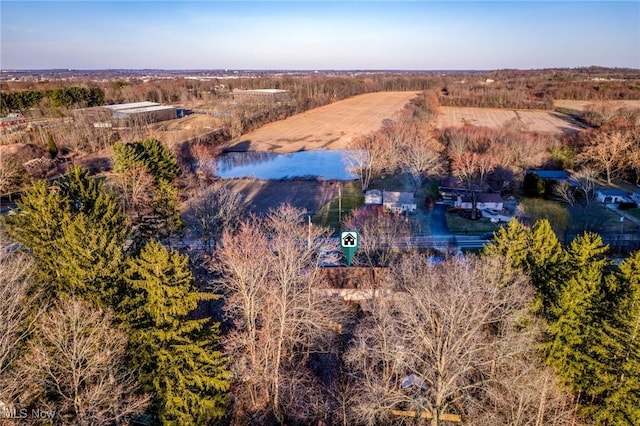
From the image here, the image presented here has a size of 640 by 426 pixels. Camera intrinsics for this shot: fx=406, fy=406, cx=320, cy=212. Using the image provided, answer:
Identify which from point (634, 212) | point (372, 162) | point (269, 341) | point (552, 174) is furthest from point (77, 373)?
point (552, 174)

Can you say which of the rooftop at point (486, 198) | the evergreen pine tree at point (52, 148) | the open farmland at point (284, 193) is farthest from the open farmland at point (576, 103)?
the evergreen pine tree at point (52, 148)

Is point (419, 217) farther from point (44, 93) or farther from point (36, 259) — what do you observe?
point (44, 93)

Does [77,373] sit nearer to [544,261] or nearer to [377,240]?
[377,240]

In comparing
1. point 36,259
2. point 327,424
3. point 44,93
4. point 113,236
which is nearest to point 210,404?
point 327,424

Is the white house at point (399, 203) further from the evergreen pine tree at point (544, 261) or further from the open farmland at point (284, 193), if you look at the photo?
the evergreen pine tree at point (544, 261)

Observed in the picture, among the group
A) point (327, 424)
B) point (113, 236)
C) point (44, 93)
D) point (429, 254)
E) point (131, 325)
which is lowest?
point (327, 424)
